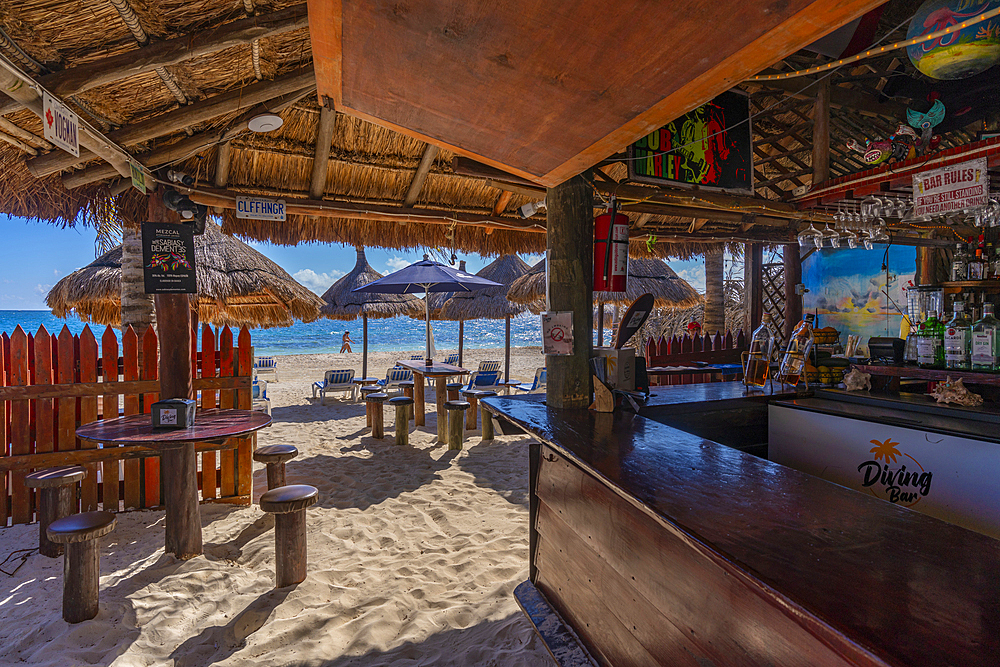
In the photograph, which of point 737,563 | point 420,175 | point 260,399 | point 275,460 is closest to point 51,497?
point 275,460

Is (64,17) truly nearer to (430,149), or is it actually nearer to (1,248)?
(430,149)

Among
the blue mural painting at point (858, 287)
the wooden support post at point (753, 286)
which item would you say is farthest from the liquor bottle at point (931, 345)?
the blue mural painting at point (858, 287)

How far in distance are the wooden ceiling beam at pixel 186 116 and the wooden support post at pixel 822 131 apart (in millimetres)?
4002

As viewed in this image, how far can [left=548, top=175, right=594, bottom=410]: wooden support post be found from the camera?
256 cm

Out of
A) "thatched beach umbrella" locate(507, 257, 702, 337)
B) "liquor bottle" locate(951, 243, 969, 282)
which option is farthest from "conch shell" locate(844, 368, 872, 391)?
"thatched beach umbrella" locate(507, 257, 702, 337)

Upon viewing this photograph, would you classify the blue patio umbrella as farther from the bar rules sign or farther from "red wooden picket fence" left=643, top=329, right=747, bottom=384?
the bar rules sign

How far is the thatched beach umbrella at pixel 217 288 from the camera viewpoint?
287 inches

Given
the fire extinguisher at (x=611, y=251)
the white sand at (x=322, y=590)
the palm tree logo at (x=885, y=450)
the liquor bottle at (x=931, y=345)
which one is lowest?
the white sand at (x=322, y=590)

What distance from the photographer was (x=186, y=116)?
3.35 metres

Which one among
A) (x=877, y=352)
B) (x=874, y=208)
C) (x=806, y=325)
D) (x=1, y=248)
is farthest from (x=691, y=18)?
(x=1, y=248)

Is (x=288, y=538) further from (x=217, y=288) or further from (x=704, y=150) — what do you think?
(x=217, y=288)

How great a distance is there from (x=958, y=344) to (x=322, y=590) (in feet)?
12.5

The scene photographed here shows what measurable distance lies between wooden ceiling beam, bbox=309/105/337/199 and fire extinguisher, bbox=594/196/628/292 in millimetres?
2657

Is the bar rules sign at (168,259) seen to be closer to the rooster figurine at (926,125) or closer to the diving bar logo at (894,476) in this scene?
the diving bar logo at (894,476)
